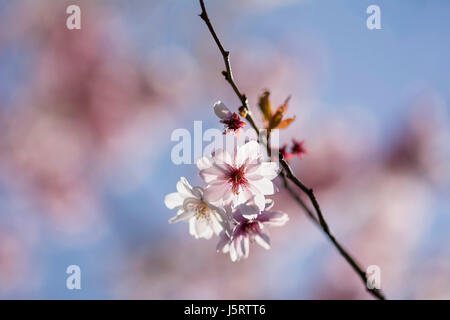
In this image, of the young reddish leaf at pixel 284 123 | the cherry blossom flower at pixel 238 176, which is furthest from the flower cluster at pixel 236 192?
the young reddish leaf at pixel 284 123

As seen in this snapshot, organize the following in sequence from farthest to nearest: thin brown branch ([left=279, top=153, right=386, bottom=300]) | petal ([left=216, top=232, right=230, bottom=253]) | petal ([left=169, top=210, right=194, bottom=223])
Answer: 1. petal ([left=169, top=210, right=194, bottom=223])
2. petal ([left=216, top=232, right=230, bottom=253])
3. thin brown branch ([left=279, top=153, right=386, bottom=300])

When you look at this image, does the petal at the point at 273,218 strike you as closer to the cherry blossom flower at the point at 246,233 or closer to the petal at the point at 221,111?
the cherry blossom flower at the point at 246,233

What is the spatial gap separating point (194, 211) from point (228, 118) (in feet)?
1.52

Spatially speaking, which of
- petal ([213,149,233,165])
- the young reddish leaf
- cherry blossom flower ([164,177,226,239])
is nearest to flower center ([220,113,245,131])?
petal ([213,149,233,165])

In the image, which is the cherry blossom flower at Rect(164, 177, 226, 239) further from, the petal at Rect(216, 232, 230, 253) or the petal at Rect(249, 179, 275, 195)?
the petal at Rect(249, 179, 275, 195)

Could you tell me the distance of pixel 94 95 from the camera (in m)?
4.18

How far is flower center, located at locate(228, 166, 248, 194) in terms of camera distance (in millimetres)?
1328

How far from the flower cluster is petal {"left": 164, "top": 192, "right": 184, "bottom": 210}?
3.2 inches

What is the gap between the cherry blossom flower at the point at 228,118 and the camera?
1212mm

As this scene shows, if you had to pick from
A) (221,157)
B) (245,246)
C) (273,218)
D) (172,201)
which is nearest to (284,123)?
(221,157)
